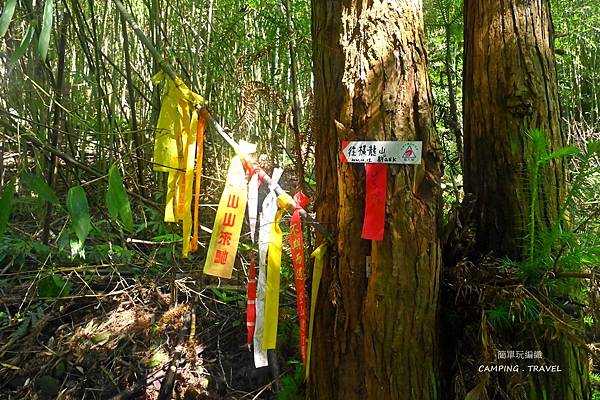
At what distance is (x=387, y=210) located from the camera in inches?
52.6

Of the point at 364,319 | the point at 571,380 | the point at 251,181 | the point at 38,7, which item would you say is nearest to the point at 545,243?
the point at 571,380

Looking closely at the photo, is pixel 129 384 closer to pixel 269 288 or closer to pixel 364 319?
pixel 269 288

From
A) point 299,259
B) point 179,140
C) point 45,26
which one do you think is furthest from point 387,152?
point 45,26

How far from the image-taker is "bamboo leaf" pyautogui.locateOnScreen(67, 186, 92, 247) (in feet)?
4.65

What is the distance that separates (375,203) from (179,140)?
0.63 m

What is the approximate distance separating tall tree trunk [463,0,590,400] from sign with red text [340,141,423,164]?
1.14ft

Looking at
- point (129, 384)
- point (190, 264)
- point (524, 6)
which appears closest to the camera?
point (524, 6)

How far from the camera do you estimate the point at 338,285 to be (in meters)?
1.43

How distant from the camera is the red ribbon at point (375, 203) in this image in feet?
4.35

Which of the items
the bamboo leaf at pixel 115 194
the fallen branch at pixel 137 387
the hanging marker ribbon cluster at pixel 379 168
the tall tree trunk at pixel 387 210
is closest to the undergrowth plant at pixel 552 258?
the tall tree trunk at pixel 387 210

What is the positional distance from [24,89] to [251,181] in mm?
1485

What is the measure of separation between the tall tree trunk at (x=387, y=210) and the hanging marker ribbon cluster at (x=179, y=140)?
40 centimetres

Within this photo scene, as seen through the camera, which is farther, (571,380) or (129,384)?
(129,384)

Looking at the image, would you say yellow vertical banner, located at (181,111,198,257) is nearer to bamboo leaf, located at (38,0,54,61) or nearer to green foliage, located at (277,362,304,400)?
bamboo leaf, located at (38,0,54,61)
